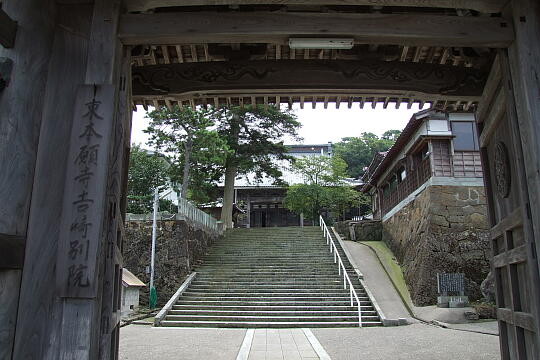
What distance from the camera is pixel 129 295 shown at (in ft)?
44.3

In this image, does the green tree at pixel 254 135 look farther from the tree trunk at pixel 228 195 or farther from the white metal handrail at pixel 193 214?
the white metal handrail at pixel 193 214

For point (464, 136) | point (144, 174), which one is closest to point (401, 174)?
point (464, 136)

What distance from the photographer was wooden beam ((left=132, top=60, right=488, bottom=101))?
4680 mm

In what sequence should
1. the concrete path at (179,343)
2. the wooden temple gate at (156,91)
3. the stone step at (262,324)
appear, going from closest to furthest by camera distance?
the wooden temple gate at (156,91) → the concrete path at (179,343) → the stone step at (262,324)

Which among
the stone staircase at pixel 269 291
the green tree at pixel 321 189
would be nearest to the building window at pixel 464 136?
the stone staircase at pixel 269 291

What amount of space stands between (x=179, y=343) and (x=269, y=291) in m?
6.04

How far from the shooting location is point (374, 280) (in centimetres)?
1561

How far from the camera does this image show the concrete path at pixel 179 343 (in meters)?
7.10

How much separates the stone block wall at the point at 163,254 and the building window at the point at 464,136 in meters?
11.0

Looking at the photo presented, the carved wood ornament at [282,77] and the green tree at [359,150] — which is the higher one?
the green tree at [359,150]

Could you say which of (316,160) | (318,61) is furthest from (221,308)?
(316,160)

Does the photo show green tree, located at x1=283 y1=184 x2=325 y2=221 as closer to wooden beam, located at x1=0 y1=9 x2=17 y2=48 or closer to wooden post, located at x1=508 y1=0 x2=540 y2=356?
wooden post, located at x1=508 y1=0 x2=540 y2=356

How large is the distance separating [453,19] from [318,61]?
4.90ft

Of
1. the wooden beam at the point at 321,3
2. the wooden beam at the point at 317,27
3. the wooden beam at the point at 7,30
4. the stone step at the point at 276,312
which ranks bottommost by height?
the stone step at the point at 276,312
